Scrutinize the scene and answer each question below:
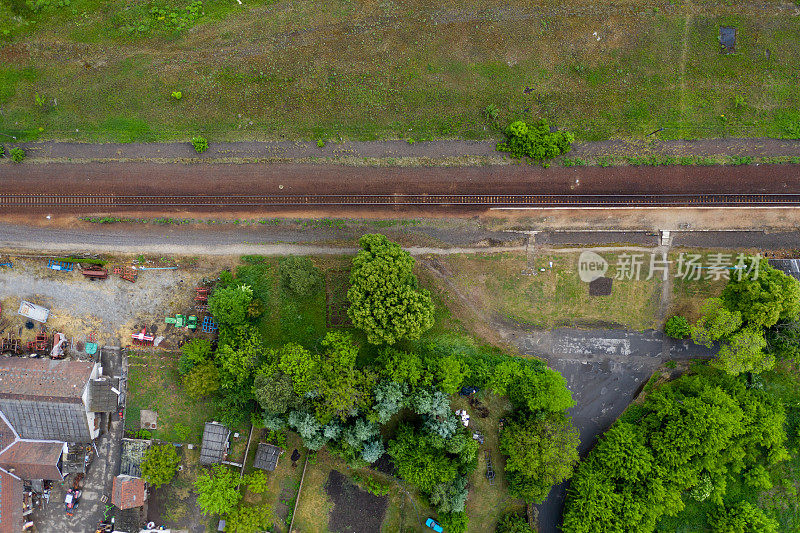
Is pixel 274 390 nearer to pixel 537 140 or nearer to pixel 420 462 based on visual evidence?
pixel 420 462

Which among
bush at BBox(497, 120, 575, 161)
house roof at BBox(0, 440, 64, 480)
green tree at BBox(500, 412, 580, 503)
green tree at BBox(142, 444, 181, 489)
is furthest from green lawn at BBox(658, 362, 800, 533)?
house roof at BBox(0, 440, 64, 480)

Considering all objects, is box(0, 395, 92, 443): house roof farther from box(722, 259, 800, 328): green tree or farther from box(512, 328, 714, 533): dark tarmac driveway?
box(722, 259, 800, 328): green tree

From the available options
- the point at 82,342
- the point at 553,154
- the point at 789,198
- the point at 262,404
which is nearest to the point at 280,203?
the point at 262,404

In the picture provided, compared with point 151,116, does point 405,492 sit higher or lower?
lower

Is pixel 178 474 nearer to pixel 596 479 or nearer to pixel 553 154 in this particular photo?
pixel 596 479

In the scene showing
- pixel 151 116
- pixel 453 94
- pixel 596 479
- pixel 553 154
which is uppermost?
pixel 453 94

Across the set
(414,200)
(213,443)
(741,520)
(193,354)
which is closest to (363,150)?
(414,200)
